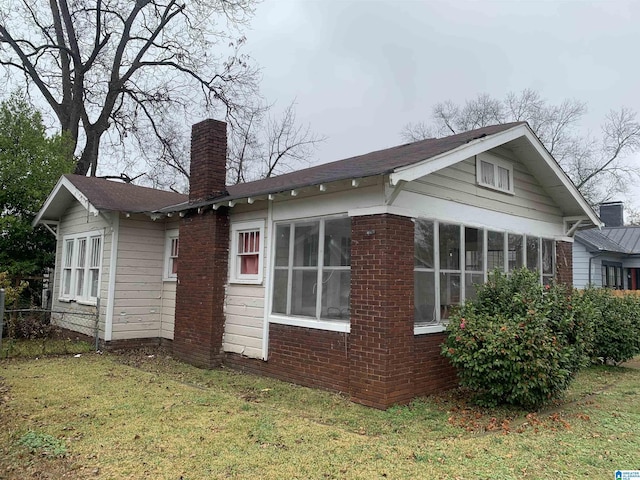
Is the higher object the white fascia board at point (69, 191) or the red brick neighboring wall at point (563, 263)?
the white fascia board at point (69, 191)

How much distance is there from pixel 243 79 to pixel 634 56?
720 inches

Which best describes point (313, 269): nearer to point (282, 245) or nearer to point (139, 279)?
point (282, 245)

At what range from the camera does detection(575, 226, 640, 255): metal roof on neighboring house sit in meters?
20.4

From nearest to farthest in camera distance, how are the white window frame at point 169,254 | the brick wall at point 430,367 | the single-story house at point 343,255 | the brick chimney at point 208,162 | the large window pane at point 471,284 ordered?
the single-story house at point 343,255, the brick wall at point 430,367, the large window pane at point 471,284, the brick chimney at point 208,162, the white window frame at point 169,254

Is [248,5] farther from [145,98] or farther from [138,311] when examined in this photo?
[138,311]

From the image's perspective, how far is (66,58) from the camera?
2103 centimetres

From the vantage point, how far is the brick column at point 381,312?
235 inches

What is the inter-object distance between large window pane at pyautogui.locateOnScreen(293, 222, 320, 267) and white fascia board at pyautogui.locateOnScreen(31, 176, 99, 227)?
5.17 meters

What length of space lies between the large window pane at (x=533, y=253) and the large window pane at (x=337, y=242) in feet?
14.4

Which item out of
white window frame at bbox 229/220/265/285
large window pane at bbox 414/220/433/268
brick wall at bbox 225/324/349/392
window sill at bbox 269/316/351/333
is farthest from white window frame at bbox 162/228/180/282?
large window pane at bbox 414/220/433/268

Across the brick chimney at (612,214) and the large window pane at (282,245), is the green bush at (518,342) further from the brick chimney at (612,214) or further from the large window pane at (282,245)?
the brick chimney at (612,214)

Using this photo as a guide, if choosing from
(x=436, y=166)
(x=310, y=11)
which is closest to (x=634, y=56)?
(x=310, y=11)

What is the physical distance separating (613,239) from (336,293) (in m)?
22.0

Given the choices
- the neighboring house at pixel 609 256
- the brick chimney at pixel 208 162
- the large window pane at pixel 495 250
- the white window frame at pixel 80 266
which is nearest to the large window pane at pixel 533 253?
the large window pane at pixel 495 250
